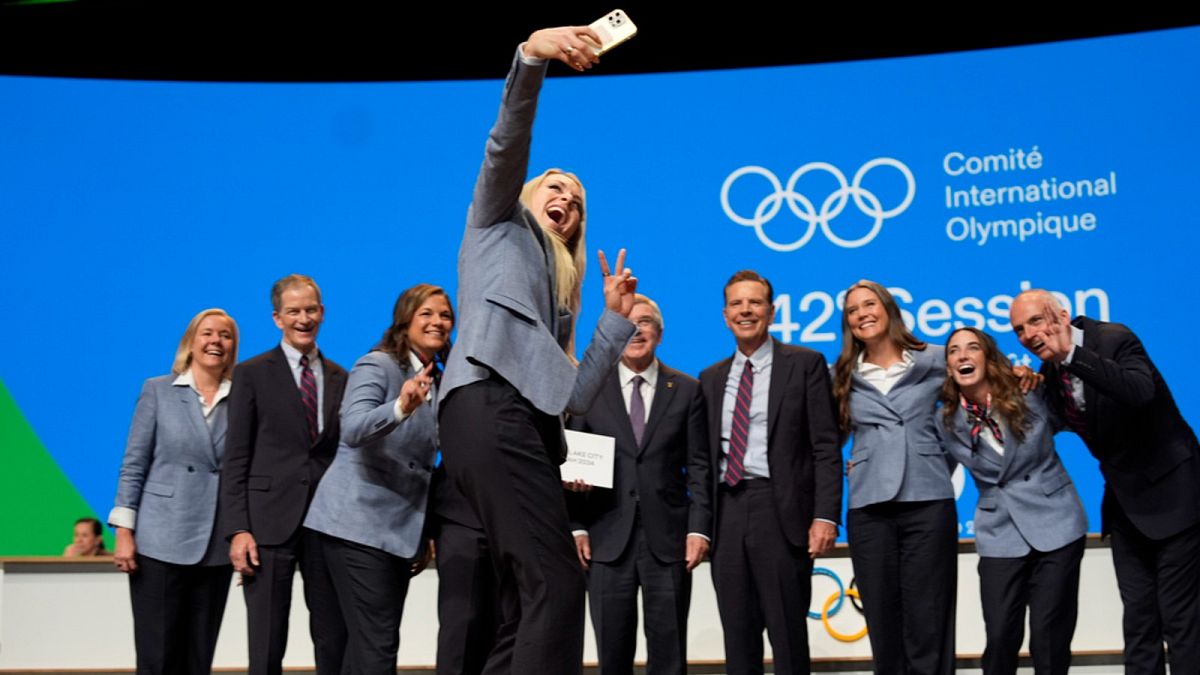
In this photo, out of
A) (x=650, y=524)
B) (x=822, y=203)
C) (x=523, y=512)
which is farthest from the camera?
(x=822, y=203)

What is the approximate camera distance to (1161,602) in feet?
12.1

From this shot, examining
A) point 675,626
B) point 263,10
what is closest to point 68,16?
point 263,10

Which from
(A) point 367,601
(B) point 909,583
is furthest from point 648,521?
(A) point 367,601

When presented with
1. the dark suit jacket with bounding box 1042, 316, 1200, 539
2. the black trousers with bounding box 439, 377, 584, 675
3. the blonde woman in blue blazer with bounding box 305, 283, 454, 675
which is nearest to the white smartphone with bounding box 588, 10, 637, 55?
the black trousers with bounding box 439, 377, 584, 675

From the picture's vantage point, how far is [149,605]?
3.86 m

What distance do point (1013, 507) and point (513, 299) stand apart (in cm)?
218

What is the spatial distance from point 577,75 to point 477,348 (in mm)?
5043

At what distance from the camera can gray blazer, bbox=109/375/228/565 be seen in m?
3.91

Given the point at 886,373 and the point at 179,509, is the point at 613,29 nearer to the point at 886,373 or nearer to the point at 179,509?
the point at 886,373

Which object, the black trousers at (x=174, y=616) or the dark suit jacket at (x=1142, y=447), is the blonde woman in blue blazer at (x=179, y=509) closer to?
the black trousers at (x=174, y=616)

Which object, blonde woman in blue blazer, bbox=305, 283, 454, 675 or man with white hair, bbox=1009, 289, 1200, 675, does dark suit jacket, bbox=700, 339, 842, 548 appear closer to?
man with white hair, bbox=1009, 289, 1200, 675

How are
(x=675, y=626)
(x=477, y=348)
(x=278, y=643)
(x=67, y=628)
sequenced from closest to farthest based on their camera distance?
(x=477, y=348) < (x=278, y=643) < (x=675, y=626) < (x=67, y=628)

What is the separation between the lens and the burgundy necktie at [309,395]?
12.8 feet

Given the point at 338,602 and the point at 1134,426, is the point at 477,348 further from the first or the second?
the point at 1134,426
